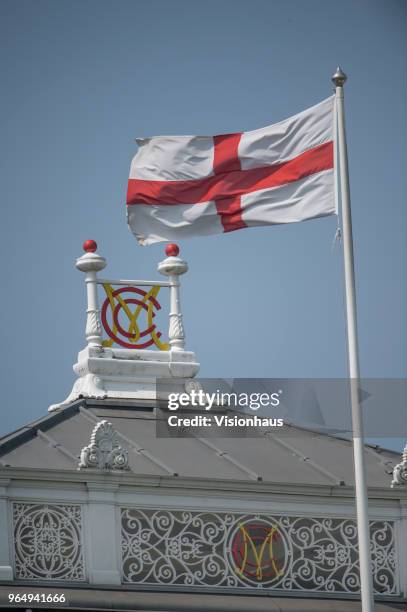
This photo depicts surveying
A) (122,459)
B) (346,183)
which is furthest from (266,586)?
(346,183)

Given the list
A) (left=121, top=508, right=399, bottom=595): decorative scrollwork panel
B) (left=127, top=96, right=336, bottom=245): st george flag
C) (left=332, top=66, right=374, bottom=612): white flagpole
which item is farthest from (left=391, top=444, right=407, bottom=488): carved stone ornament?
(left=127, top=96, right=336, bottom=245): st george flag

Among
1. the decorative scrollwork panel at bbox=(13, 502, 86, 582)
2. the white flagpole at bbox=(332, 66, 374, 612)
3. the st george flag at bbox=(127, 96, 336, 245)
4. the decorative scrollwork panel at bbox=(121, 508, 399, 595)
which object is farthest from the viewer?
the st george flag at bbox=(127, 96, 336, 245)

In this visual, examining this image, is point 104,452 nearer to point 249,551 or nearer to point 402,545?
point 249,551

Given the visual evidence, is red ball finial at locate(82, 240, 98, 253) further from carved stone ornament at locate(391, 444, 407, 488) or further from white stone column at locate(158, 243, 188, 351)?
carved stone ornament at locate(391, 444, 407, 488)

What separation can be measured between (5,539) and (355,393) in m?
5.12

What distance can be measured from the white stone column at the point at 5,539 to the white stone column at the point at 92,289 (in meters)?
5.38

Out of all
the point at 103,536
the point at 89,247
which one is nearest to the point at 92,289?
the point at 89,247

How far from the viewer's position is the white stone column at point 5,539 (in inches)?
918

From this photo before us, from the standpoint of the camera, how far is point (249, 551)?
24.7 metres

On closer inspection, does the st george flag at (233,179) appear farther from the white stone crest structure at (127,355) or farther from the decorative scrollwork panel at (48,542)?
the decorative scrollwork panel at (48,542)

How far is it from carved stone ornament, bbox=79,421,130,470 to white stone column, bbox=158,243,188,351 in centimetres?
518

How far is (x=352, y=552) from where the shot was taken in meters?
25.1

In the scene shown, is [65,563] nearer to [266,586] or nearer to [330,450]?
[266,586]

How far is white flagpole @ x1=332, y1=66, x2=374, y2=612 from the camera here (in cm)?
2323
